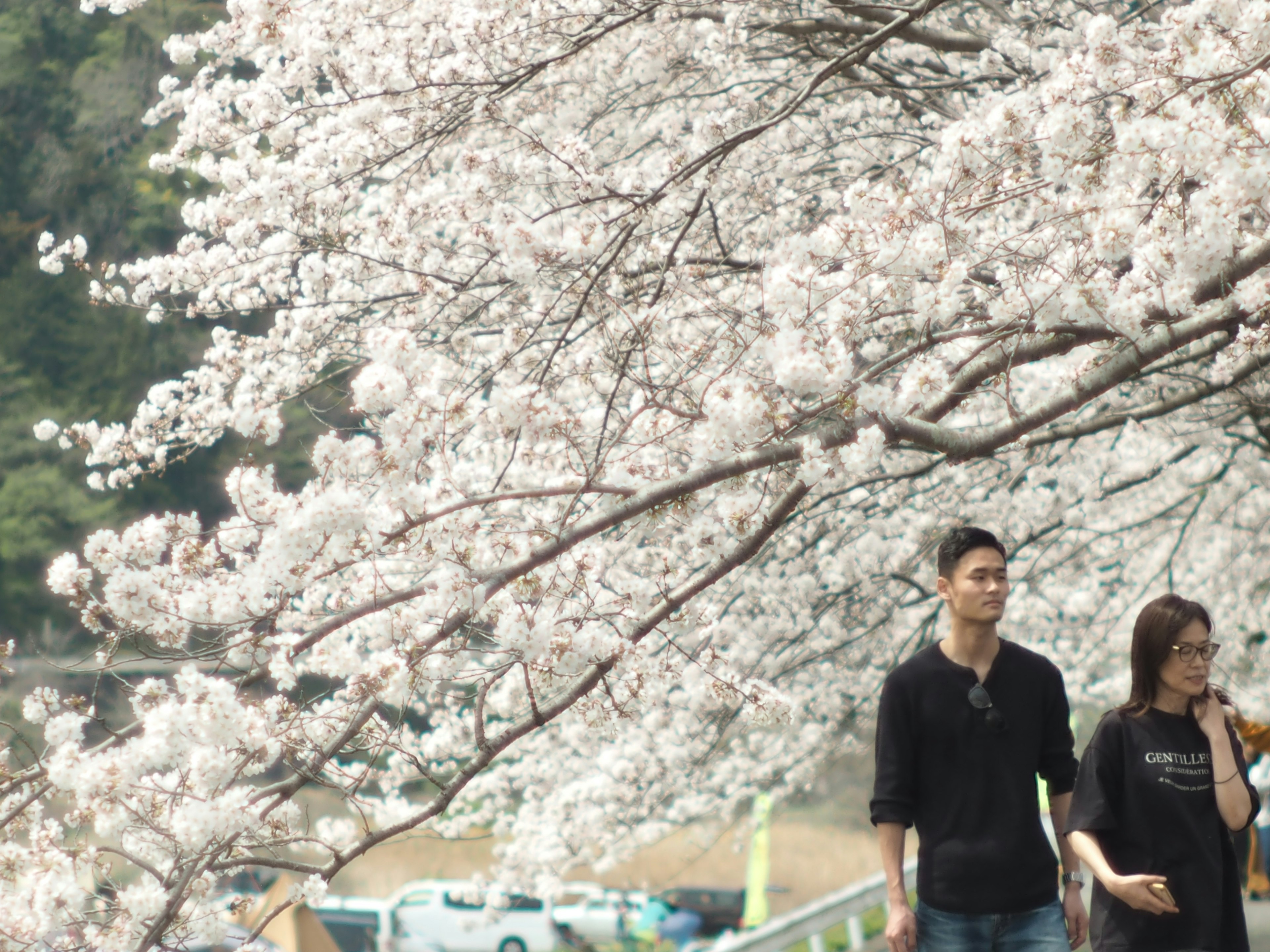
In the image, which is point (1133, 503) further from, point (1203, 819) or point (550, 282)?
point (1203, 819)

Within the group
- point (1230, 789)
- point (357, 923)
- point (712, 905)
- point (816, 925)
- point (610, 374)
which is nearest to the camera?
point (1230, 789)

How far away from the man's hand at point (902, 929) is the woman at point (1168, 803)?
419 millimetres

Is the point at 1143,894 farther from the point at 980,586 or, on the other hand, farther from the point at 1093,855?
the point at 980,586

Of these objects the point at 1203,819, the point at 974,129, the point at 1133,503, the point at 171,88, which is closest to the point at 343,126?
the point at 171,88

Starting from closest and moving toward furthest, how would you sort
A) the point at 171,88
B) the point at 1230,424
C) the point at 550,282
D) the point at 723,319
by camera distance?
the point at 723,319, the point at 550,282, the point at 1230,424, the point at 171,88

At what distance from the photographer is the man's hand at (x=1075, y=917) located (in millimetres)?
2967

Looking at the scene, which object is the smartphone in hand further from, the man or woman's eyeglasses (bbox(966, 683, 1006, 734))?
woman's eyeglasses (bbox(966, 683, 1006, 734))

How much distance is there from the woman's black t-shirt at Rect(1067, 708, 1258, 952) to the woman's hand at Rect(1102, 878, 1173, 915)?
66mm

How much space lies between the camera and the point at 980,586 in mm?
2918

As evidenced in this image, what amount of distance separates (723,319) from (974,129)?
2.92 ft

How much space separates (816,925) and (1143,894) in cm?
554

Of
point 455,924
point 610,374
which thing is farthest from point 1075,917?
point 455,924

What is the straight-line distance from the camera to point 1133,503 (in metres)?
9.27

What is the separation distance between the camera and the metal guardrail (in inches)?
289
